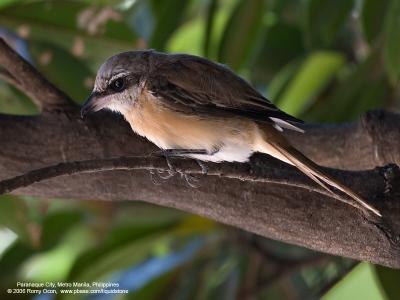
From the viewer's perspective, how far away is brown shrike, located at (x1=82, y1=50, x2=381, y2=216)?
9.84 feet

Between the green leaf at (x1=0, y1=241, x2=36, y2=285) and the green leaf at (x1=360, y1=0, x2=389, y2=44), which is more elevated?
the green leaf at (x1=360, y1=0, x2=389, y2=44)

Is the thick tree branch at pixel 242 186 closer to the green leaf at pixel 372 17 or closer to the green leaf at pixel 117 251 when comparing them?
the green leaf at pixel 372 17

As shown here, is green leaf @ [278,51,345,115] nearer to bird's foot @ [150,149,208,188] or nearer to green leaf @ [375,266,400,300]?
green leaf @ [375,266,400,300]

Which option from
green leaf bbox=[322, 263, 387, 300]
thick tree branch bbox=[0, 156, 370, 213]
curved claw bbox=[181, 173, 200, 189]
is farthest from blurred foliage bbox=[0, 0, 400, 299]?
thick tree branch bbox=[0, 156, 370, 213]

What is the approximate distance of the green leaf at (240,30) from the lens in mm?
4012

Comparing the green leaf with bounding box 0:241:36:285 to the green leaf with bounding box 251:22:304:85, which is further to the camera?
the green leaf with bounding box 251:22:304:85

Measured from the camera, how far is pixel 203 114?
3.06m

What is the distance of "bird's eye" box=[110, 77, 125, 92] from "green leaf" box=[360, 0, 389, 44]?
3.84ft

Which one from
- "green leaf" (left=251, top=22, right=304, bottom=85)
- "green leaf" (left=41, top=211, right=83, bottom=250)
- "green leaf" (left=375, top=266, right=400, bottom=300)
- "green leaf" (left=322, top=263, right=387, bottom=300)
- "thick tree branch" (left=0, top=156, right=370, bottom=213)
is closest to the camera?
"thick tree branch" (left=0, top=156, right=370, bottom=213)

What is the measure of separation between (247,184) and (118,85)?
0.72 m

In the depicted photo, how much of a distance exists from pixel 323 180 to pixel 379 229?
0.24m

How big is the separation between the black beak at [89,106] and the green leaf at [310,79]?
1.72m

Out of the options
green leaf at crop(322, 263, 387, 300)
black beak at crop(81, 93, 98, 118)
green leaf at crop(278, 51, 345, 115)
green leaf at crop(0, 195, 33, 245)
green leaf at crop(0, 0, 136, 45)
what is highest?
green leaf at crop(0, 0, 136, 45)

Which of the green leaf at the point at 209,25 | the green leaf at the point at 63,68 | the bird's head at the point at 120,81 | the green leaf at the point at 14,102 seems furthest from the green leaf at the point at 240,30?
the green leaf at the point at 14,102
